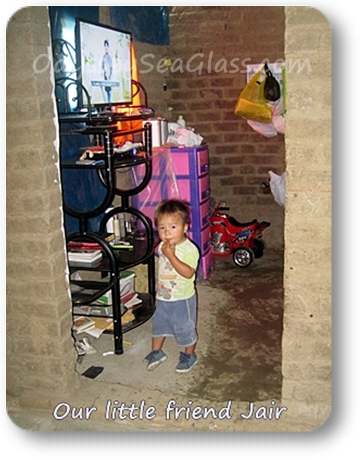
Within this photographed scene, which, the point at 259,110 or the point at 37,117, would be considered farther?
the point at 259,110

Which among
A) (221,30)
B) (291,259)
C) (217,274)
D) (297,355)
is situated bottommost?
(217,274)

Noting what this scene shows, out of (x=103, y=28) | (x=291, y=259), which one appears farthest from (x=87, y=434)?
(x=103, y=28)

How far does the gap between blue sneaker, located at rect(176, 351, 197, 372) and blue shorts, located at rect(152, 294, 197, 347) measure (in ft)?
0.23

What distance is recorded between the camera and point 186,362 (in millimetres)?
2777

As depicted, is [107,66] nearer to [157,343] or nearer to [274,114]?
[157,343]

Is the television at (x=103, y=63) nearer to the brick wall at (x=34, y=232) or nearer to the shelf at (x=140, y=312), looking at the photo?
the brick wall at (x=34, y=232)

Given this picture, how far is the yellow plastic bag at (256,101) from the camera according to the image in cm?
484

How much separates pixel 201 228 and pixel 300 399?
2.24m

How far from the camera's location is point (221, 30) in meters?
5.00

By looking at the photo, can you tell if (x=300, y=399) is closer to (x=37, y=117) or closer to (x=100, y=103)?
(x=37, y=117)

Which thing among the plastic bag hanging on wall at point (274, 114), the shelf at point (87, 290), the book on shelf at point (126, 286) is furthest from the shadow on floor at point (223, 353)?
the plastic bag hanging on wall at point (274, 114)

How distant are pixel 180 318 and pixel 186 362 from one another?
0.81 ft

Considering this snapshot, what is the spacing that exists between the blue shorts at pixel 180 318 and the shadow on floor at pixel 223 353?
0.18 meters

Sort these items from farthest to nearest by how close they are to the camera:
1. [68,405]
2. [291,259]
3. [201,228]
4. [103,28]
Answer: [201,228] → [103,28] → [68,405] → [291,259]
